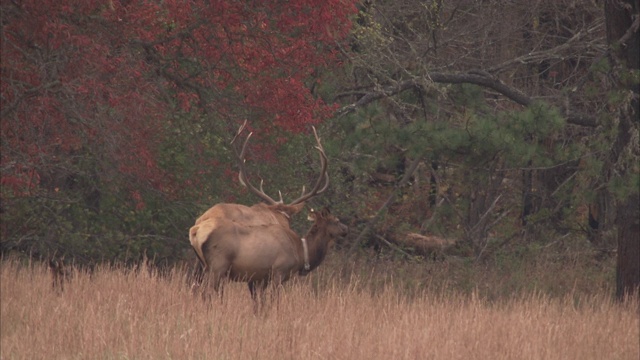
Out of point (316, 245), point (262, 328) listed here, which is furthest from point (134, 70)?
point (262, 328)

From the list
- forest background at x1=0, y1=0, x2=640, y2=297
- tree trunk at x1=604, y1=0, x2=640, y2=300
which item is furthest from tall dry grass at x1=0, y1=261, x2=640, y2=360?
tree trunk at x1=604, y1=0, x2=640, y2=300

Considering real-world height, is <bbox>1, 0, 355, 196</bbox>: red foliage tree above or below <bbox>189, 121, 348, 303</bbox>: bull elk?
above

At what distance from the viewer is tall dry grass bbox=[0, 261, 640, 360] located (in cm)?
879

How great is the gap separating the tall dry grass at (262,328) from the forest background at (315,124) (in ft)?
6.34

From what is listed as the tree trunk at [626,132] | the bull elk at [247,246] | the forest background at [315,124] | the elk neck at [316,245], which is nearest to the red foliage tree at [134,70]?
the forest background at [315,124]

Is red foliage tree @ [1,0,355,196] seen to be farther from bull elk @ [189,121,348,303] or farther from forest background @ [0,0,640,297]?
bull elk @ [189,121,348,303]

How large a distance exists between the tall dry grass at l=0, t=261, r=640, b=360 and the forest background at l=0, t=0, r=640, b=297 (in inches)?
76.1

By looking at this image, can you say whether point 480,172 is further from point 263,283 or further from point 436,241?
point 263,283

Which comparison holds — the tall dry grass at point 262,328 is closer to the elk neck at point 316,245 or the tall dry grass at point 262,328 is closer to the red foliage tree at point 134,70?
the elk neck at point 316,245

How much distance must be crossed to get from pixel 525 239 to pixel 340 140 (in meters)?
4.49

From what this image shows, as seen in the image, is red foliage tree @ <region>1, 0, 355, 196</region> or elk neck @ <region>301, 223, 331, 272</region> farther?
elk neck @ <region>301, 223, 331, 272</region>

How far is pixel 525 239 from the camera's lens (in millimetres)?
19875

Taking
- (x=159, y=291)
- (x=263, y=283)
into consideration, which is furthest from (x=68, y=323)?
(x=263, y=283)

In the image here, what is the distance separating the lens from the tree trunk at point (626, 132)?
14.7 metres
